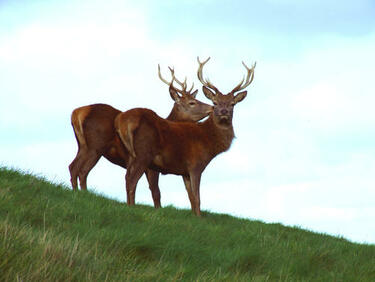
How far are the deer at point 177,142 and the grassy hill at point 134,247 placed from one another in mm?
769

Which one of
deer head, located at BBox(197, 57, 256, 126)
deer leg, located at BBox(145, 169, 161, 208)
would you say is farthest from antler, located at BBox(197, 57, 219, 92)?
deer leg, located at BBox(145, 169, 161, 208)

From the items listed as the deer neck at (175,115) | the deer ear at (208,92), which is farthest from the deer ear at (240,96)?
the deer neck at (175,115)

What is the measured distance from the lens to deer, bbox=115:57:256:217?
1035 centimetres

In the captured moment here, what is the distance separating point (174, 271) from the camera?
6262mm

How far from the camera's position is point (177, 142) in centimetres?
1059

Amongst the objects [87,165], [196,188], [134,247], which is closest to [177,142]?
[196,188]

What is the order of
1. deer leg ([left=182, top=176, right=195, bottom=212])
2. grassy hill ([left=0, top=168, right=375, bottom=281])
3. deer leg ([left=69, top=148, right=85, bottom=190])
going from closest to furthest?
grassy hill ([left=0, top=168, right=375, bottom=281]) < deer leg ([left=182, top=176, right=195, bottom=212]) < deer leg ([left=69, top=148, right=85, bottom=190])

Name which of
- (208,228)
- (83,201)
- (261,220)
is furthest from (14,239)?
(261,220)

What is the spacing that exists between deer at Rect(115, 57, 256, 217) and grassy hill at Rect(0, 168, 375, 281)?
769mm

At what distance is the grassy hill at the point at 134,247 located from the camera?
5.19 meters

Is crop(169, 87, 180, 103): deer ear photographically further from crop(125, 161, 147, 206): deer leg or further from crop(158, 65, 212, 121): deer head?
crop(125, 161, 147, 206): deer leg

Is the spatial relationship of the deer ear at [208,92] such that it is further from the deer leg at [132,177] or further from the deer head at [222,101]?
the deer leg at [132,177]

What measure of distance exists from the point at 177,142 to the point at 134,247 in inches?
160

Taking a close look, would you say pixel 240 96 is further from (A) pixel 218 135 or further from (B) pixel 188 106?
(B) pixel 188 106
